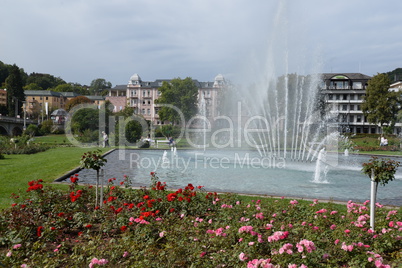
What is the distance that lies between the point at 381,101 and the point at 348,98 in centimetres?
1948

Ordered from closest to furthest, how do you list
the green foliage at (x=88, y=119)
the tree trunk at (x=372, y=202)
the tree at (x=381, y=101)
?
the tree trunk at (x=372, y=202)
the tree at (x=381, y=101)
the green foliage at (x=88, y=119)

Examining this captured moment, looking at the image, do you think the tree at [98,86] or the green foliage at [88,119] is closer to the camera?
the green foliage at [88,119]

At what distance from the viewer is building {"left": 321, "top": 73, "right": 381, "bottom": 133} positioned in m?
82.8

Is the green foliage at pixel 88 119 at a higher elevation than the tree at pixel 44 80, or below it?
below

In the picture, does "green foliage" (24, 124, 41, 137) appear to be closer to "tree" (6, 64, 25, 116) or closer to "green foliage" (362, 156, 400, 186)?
"tree" (6, 64, 25, 116)

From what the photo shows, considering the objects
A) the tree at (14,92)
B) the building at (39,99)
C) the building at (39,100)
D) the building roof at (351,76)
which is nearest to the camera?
the building roof at (351,76)

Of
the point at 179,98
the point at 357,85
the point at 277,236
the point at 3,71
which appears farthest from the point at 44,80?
the point at 277,236

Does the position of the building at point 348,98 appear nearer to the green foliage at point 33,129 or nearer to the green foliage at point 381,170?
the green foliage at point 33,129

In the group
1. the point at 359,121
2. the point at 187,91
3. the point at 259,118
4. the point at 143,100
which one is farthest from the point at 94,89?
the point at 259,118

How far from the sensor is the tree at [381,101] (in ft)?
209

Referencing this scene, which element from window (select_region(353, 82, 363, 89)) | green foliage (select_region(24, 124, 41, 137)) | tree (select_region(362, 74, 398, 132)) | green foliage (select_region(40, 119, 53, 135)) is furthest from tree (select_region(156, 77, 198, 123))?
tree (select_region(362, 74, 398, 132))

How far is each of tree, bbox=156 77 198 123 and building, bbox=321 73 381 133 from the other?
3405cm

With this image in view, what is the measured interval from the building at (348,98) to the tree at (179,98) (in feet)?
112

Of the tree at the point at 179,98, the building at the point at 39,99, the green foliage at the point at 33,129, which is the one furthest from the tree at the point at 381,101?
the building at the point at 39,99
